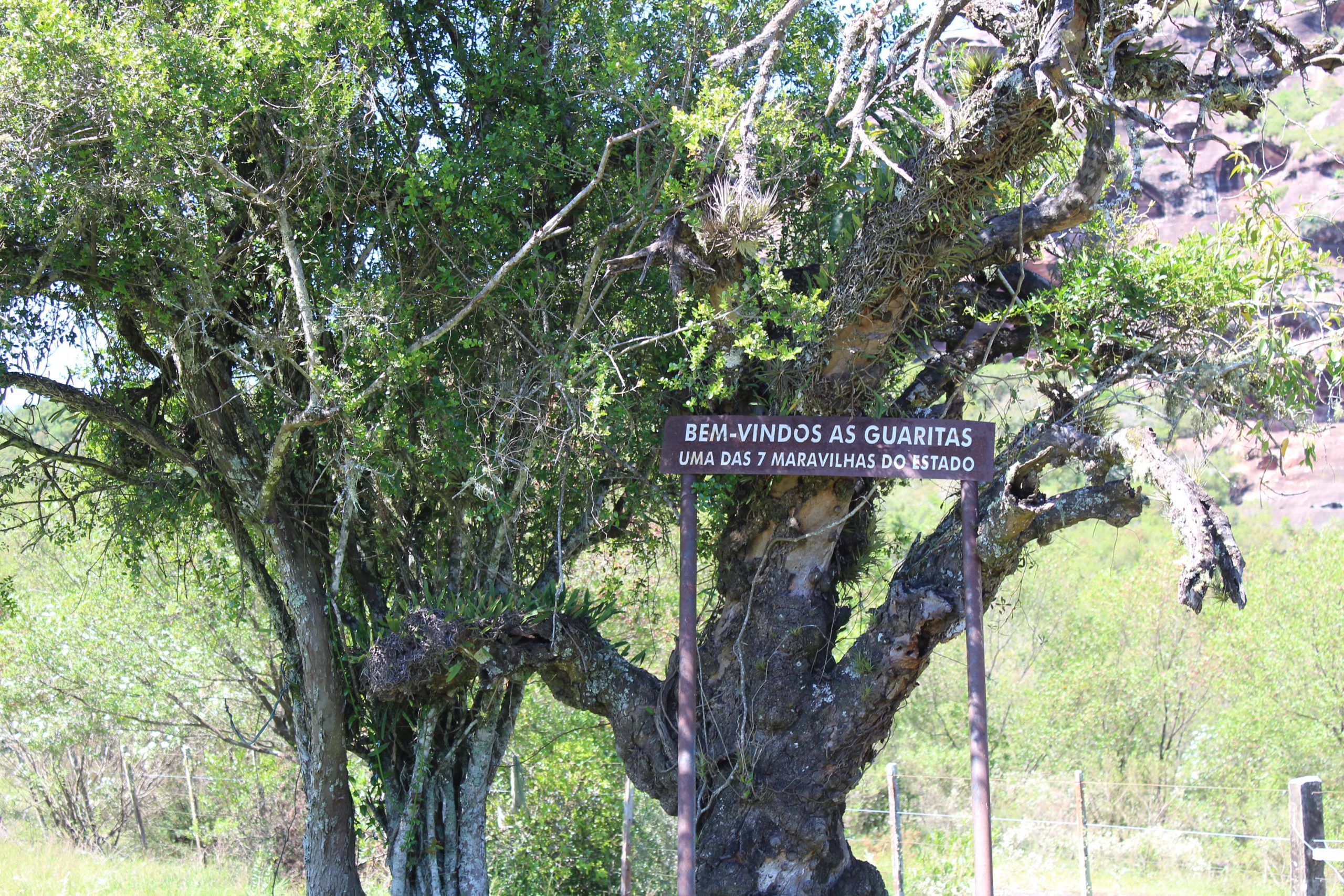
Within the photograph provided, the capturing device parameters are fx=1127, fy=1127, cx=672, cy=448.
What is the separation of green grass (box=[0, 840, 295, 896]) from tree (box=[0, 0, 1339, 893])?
287cm

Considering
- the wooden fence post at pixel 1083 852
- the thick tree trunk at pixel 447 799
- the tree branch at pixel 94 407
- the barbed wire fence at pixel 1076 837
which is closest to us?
the tree branch at pixel 94 407

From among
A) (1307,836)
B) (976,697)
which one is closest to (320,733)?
(976,697)

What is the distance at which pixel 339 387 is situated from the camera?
23.0ft

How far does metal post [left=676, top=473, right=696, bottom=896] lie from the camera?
18.8ft

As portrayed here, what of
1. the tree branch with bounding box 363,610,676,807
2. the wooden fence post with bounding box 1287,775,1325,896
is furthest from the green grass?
the wooden fence post with bounding box 1287,775,1325,896

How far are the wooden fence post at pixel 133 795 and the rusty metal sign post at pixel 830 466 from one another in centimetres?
1178

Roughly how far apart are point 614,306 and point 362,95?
7.51 feet

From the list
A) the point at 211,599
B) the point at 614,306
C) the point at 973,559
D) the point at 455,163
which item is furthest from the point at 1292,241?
the point at 211,599

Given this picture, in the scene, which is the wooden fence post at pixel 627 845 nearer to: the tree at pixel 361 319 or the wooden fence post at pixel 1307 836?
the tree at pixel 361 319

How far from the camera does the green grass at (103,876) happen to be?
9805mm

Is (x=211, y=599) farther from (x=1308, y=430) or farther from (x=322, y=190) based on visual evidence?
(x=1308, y=430)

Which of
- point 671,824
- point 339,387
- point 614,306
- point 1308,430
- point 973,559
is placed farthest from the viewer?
point 671,824

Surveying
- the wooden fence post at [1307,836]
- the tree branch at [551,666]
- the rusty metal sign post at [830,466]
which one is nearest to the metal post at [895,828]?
the tree branch at [551,666]

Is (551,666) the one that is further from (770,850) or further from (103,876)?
(103,876)
